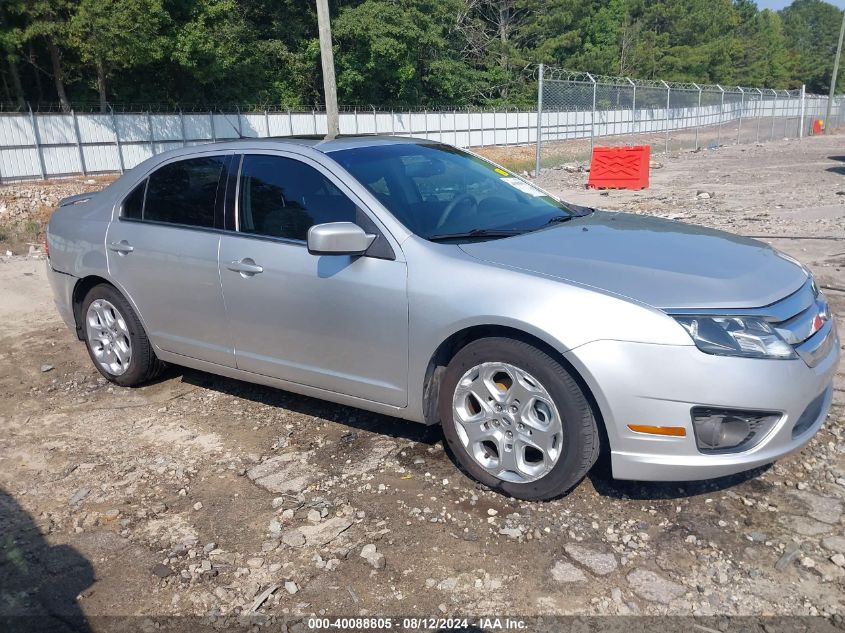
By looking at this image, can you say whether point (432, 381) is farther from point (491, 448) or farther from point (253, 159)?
point (253, 159)

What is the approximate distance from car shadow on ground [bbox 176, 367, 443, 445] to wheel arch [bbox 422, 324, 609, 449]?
1.89ft

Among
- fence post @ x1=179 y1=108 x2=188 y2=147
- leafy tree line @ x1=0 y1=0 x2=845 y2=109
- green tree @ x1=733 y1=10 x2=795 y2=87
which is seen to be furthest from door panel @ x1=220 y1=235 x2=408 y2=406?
→ green tree @ x1=733 y1=10 x2=795 y2=87

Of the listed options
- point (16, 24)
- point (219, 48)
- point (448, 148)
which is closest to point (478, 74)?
point (219, 48)

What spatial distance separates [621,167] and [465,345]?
15.0 m

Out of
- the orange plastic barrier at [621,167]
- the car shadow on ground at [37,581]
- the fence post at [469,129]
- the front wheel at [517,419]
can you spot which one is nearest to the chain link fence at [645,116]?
the orange plastic barrier at [621,167]

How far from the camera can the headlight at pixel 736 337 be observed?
9.71ft

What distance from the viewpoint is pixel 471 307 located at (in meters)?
3.35

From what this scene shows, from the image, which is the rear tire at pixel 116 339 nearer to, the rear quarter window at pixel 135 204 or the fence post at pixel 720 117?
the rear quarter window at pixel 135 204

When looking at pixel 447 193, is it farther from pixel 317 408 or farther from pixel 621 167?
pixel 621 167

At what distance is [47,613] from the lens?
2.87 m

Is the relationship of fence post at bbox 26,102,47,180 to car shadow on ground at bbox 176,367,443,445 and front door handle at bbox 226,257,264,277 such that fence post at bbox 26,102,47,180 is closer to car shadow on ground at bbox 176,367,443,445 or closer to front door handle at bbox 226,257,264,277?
car shadow on ground at bbox 176,367,443,445

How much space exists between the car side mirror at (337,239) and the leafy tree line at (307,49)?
27638 millimetres

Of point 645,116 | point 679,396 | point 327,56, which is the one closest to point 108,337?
point 679,396

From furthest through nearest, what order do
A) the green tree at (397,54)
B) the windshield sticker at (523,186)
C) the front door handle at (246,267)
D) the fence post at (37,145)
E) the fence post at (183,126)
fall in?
the green tree at (397,54) < the fence post at (183,126) < the fence post at (37,145) < the windshield sticker at (523,186) < the front door handle at (246,267)
